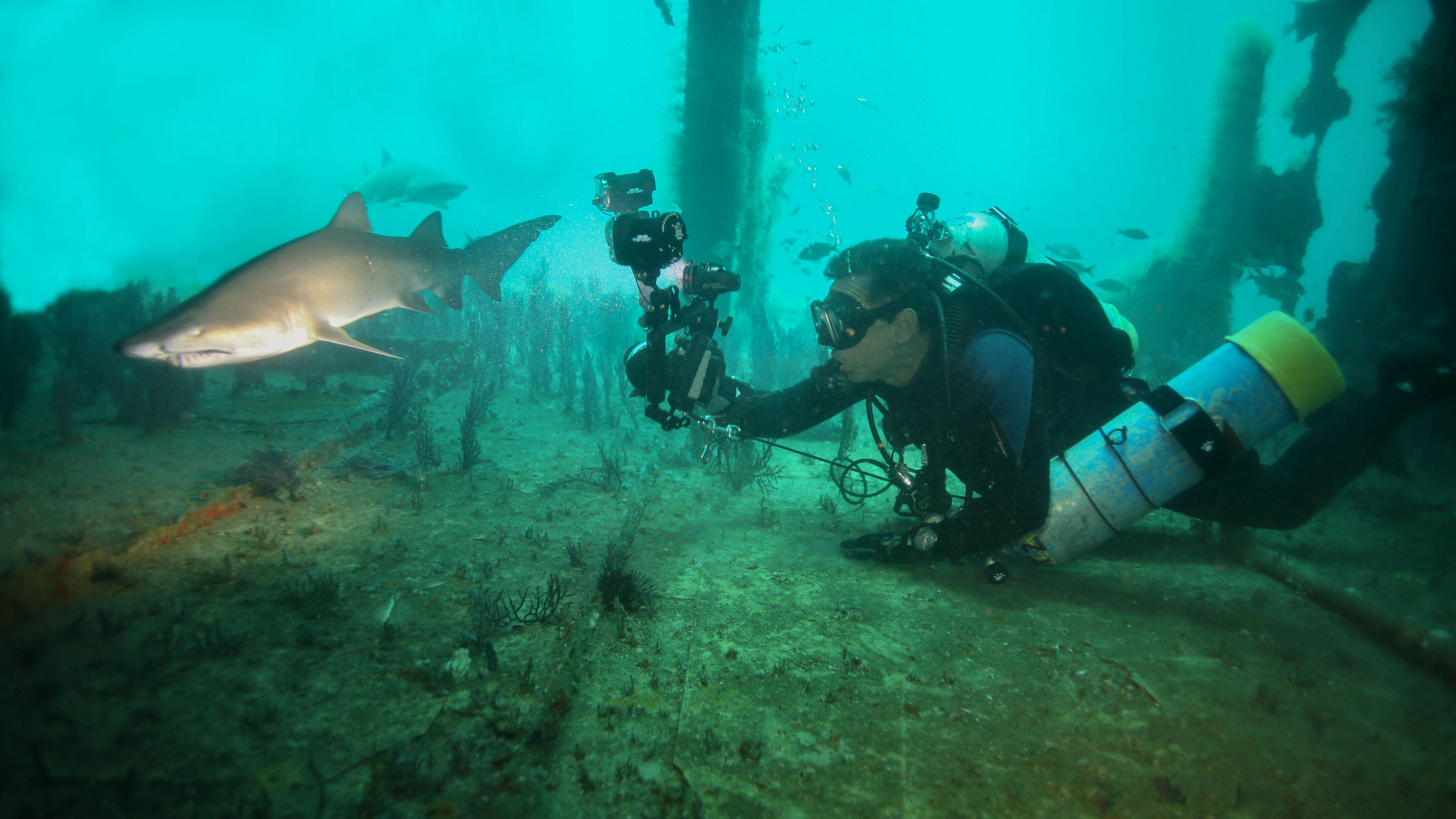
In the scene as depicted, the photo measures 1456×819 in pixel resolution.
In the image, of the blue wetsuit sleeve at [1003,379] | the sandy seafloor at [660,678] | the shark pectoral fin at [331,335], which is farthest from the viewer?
the shark pectoral fin at [331,335]

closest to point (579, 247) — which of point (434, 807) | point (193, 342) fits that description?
point (193, 342)

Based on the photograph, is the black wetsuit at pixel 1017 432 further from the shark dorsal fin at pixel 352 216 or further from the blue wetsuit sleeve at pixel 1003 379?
the shark dorsal fin at pixel 352 216

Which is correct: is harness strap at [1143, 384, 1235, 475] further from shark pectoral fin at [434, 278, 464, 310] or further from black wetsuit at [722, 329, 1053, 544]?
shark pectoral fin at [434, 278, 464, 310]

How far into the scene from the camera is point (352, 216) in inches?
138

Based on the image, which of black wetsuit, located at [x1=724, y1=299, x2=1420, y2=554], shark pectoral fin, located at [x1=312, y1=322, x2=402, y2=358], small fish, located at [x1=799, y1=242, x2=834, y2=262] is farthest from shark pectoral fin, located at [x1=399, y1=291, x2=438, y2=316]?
small fish, located at [x1=799, y1=242, x2=834, y2=262]

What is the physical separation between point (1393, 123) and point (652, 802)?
1402 cm

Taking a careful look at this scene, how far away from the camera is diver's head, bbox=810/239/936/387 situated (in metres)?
3.28

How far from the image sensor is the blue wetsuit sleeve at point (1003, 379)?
2.84 m

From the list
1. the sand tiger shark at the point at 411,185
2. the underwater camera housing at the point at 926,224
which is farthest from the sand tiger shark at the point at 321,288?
the sand tiger shark at the point at 411,185

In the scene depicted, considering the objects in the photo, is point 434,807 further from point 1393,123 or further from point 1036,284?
point 1393,123

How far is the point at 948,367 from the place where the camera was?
308 cm

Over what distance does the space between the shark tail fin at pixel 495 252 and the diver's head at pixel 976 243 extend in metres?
2.87

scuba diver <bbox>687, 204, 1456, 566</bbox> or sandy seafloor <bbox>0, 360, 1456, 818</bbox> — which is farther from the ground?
scuba diver <bbox>687, 204, 1456, 566</bbox>

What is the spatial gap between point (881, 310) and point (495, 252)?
2.71 m
